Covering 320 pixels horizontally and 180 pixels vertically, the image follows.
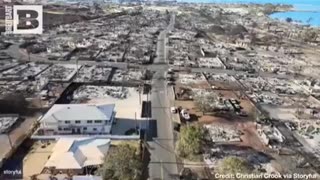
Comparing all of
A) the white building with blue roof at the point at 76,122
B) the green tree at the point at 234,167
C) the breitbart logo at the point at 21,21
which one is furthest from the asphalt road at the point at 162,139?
the breitbart logo at the point at 21,21

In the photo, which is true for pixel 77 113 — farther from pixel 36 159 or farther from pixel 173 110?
pixel 173 110

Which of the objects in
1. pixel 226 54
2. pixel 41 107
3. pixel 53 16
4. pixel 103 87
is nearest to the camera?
pixel 41 107

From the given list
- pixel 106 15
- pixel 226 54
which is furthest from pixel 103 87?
pixel 106 15

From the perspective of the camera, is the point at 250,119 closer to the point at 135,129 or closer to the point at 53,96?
the point at 135,129

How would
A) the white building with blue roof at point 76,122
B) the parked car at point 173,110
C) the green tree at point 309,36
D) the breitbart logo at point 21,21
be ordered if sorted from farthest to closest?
the green tree at point 309,36 < the breitbart logo at point 21,21 < the parked car at point 173,110 < the white building with blue roof at point 76,122

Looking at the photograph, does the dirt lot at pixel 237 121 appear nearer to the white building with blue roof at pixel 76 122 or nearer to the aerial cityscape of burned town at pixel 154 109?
the aerial cityscape of burned town at pixel 154 109

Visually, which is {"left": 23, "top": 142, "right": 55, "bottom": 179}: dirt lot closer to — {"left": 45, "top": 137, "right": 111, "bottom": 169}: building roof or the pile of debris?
{"left": 45, "top": 137, "right": 111, "bottom": 169}: building roof
